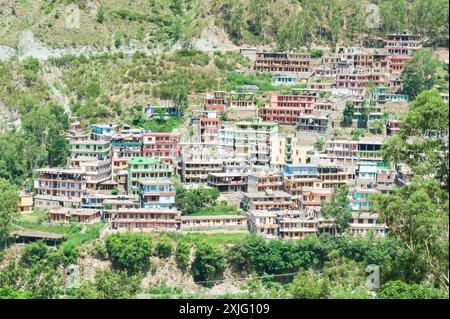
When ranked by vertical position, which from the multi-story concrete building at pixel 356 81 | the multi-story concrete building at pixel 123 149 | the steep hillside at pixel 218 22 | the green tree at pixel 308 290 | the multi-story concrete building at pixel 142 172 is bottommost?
the green tree at pixel 308 290

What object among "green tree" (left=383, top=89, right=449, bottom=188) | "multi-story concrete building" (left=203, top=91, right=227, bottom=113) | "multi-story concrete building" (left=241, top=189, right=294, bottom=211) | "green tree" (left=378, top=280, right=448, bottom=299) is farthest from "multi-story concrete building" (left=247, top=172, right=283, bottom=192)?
"green tree" (left=378, top=280, right=448, bottom=299)

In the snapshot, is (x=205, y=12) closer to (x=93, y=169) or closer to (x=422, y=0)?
(x=422, y=0)

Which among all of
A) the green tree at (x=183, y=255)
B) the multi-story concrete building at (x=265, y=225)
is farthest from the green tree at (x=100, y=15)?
the green tree at (x=183, y=255)

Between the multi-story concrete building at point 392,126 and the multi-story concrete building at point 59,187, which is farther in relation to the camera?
the multi-story concrete building at point 392,126

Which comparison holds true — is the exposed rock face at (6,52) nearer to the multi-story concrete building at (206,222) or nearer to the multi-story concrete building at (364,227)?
the multi-story concrete building at (206,222)

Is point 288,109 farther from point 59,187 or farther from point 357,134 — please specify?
point 59,187
